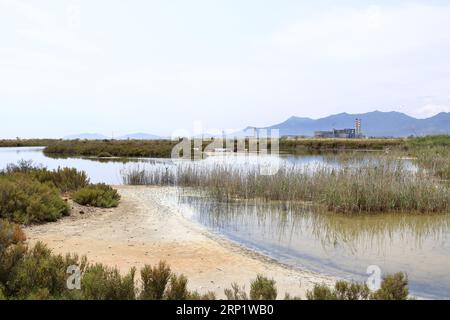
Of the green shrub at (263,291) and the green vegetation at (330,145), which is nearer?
the green shrub at (263,291)

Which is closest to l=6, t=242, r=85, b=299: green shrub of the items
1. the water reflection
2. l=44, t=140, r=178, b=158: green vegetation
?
the water reflection

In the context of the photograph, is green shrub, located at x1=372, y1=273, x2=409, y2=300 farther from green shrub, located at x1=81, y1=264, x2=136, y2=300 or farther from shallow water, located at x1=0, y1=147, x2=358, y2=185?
shallow water, located at x1=0, y1=147, x2=358, y2=185

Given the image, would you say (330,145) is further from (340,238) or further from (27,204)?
(27,204)

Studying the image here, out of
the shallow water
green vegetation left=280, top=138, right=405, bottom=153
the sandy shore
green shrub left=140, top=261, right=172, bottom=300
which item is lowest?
the sandy shore

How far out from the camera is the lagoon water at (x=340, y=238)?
300 inches

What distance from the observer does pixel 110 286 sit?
163 inches

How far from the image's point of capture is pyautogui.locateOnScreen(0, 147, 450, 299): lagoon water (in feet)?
25.0

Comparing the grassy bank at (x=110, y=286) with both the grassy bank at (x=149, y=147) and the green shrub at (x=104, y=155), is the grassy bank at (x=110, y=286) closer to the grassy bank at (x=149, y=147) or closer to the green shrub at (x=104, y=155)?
the grassy bank at (x=149, y=147)

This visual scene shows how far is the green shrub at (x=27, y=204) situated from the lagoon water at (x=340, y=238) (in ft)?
12.2

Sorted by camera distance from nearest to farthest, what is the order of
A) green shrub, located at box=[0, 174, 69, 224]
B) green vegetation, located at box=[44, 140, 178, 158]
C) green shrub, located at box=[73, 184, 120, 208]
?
green shrub, located at box=[0, 174, 69, 224]
green shrub, located at box=[73, 184, 120, 208]
green vegetation, located at box=[44, 140, 178, 158]

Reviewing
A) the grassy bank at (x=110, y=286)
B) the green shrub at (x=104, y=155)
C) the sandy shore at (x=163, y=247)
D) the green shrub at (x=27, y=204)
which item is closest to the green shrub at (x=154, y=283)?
the grassy bank at (x=110, y=286)

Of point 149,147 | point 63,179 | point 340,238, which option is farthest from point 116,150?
point 340,238

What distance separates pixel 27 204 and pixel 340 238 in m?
7.34
